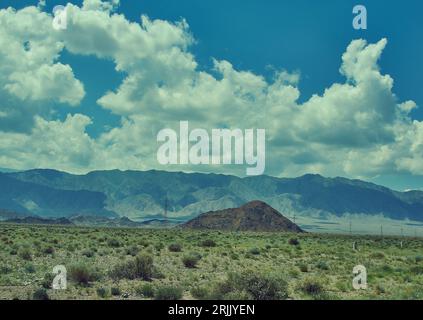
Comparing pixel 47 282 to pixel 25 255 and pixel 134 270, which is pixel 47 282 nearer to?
pixel 134 270

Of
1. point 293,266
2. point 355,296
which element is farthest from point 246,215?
point 355,296

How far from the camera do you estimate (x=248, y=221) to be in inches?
7323

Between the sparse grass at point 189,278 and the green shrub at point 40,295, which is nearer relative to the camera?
the green shrub at point 40,295

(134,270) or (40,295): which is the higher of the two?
(134,270)

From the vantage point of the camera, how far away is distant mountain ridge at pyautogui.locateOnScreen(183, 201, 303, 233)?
181750mm

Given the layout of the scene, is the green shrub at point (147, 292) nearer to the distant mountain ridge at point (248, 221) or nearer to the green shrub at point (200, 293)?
the green shrub at point (200, 293)

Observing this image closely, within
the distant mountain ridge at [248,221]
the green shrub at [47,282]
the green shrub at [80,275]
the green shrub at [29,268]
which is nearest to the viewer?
the green shrub at [47,282]

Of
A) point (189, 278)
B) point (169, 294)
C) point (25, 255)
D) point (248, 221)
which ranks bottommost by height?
point (248, 221)

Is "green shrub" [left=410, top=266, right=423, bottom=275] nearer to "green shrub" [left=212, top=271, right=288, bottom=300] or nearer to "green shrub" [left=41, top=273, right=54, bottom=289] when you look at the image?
"green shrub" [left=212, top=271, right=288, bottom=300]

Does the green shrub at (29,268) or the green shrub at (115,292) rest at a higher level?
the green shrub at (29,268)

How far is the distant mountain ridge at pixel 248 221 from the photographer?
181750mm

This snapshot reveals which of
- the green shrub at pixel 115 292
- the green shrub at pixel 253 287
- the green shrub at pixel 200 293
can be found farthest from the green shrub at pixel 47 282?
the green shrub at pixel 253 287

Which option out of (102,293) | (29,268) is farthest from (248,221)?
(102,293)

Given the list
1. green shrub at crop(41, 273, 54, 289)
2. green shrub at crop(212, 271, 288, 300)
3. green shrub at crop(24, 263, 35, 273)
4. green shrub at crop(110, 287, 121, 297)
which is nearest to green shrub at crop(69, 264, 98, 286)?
green shrub at crop(41, 273, 54, 289)
